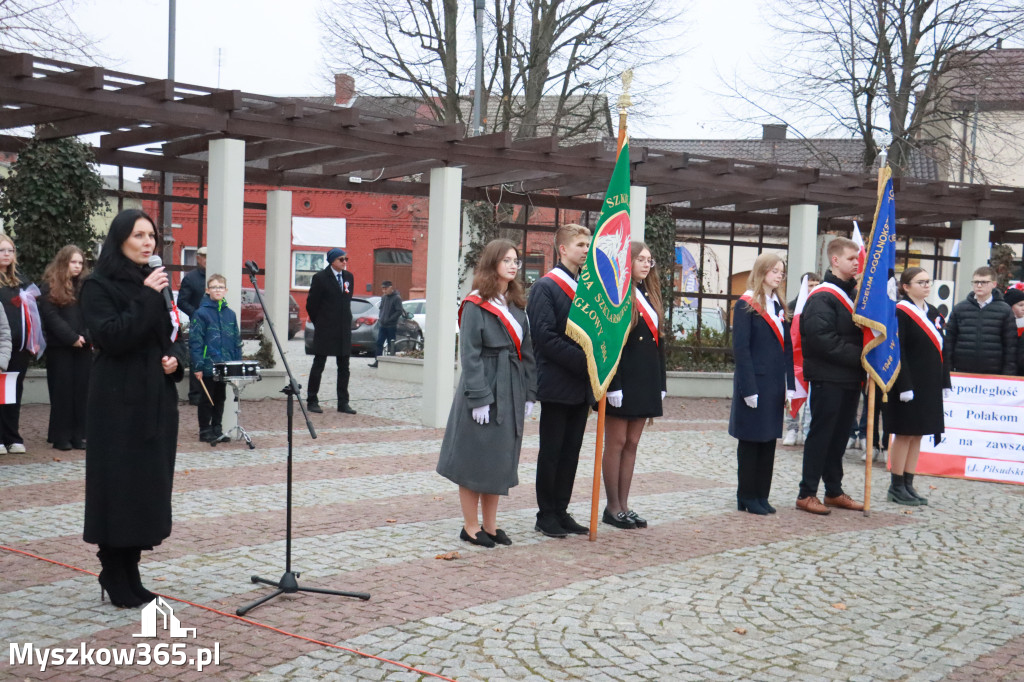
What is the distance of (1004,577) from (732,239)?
13.6 m

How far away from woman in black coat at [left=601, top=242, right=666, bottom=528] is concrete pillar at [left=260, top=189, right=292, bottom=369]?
9.39m

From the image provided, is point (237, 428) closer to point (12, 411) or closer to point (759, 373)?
point (12, 411)

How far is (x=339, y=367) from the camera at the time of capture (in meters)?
14.2

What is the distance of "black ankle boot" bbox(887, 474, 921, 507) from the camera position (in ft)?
30.3

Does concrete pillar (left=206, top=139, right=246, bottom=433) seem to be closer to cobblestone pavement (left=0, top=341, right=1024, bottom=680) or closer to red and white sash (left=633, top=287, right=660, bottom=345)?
cobblestone pavement (left=0, top=341, right=1024, bottom=680)

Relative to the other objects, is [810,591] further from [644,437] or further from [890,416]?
[644,437]

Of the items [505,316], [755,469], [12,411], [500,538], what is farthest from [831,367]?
[12,411]

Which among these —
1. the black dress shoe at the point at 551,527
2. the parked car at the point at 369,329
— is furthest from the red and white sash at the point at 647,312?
the parked car at the point at 369,329

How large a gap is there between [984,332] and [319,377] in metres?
7.80

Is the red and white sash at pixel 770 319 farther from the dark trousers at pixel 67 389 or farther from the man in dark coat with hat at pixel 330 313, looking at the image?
the man in dark coat with hat at pixel 330 313

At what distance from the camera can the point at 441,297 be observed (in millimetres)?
13328

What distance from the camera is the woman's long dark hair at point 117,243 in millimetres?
5184

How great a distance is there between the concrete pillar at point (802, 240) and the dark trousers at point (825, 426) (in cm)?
912

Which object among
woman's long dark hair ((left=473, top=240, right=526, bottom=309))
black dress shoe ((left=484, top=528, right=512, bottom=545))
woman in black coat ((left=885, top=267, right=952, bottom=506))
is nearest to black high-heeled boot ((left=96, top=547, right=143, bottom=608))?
black dress shoe ((left=484, top=528, right=512, bottom=545))
